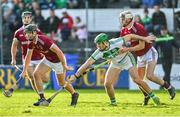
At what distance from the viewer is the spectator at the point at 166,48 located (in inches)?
1061

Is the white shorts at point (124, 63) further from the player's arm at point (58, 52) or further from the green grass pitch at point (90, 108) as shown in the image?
the player's arm at point (58, 52)

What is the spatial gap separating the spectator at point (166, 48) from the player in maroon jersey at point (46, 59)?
883cm

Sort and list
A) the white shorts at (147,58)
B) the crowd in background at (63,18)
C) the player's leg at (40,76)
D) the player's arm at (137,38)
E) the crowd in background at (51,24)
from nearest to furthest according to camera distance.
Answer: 1. the player's arm at (137,38)
2. the player's leg at (40,76)
3. the white shorts at (147,58)
4. the crowd in background at (63,18)
5. the crowd in background at (51,24)

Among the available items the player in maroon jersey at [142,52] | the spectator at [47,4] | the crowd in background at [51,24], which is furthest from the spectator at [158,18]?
the player in maroon jersey at [142,52]

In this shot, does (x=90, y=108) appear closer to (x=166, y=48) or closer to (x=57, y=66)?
(x=57, y=66)

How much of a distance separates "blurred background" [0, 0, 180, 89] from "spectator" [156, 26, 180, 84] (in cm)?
34

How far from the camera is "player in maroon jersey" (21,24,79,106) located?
18.1 m

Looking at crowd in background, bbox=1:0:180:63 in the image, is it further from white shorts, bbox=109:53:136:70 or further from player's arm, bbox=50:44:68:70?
player's arm, bbox=50:44:68:70

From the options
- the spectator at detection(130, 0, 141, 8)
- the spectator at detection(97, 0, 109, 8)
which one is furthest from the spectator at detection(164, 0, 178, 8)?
the spectator at detection(97, 0, 109, 8)

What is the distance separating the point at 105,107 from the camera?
717 inches

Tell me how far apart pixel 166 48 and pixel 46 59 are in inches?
371

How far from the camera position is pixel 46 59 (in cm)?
1875

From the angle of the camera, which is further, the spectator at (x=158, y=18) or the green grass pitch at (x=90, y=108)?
the spectator at (x=158, y=18)

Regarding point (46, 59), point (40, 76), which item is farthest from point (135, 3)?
point (46, 59)
